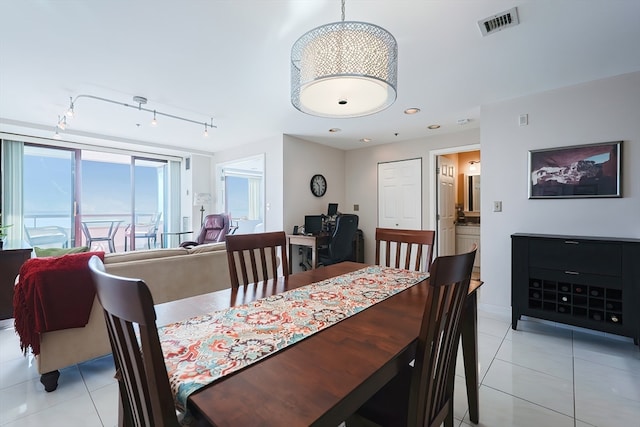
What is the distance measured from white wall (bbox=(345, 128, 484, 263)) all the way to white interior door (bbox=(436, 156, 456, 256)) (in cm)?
20

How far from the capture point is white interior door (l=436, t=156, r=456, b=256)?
454 cm

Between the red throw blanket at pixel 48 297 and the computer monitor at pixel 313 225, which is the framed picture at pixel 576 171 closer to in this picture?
the computer monitor at pixel 313 225

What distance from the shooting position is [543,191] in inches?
113

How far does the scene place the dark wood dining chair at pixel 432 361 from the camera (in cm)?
85

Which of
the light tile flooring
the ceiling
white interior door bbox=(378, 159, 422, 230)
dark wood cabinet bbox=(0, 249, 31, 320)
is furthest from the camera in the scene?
white interior door bbox=(378, 159, 422, 230)

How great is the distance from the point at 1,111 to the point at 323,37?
452cm

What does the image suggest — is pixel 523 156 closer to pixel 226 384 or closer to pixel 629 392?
pixel 629 392

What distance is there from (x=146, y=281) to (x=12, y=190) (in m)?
3.94

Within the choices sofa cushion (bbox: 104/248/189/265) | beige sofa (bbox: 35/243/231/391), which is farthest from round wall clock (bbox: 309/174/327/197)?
sofa cushion (bbox: 104/248/189/265)

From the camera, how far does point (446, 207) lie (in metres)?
4.77

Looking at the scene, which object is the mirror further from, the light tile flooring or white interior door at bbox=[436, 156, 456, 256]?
the light tile flooring

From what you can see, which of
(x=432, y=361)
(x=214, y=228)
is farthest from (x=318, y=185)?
(x=432, y=361)

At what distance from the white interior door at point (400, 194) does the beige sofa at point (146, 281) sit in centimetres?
311

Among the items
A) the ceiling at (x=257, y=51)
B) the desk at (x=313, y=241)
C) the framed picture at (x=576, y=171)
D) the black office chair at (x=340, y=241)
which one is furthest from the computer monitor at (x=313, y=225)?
the framed picture at (x=576, y=171)
